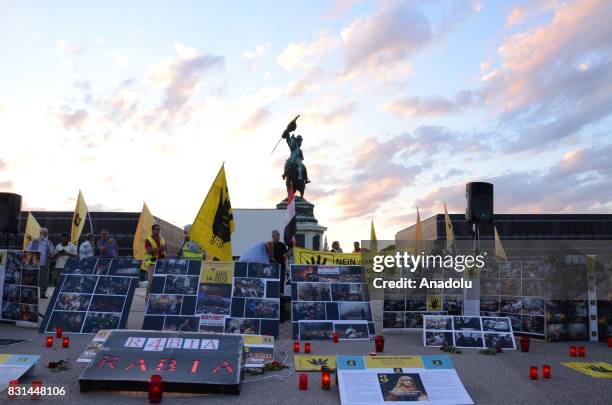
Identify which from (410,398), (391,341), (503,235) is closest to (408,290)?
(391,341)

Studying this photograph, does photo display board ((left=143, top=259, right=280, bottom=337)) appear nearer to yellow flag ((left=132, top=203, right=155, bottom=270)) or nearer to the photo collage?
the photo collage

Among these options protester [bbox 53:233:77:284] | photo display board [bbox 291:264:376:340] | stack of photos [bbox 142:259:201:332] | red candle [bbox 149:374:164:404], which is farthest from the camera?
protester [bbox 53:233:77:284]

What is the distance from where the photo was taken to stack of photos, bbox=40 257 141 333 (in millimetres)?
9891

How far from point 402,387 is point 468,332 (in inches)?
162

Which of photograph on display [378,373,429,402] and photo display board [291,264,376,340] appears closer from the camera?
photograph on display [378,373,429,402]

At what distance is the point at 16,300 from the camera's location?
11.2m

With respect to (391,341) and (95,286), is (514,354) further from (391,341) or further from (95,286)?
(95,286)

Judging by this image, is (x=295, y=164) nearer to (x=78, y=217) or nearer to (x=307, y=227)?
(x=307, y=227)

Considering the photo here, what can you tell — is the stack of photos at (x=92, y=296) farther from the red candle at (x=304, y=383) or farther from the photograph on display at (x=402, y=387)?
the photograph on display at (x=402, y=387)

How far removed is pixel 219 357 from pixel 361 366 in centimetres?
159

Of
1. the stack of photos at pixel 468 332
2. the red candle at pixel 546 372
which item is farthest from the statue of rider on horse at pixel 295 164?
the red candle at pixel 546 372

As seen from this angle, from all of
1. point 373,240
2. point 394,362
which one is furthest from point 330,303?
point 373,240

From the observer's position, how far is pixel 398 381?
19.2 feet

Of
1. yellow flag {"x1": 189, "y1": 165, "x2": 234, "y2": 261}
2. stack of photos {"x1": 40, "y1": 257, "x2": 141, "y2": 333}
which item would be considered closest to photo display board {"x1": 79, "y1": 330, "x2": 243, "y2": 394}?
stack of photos {"x1": 40, "y1": 257, "x2": 141, "y2": 333}
